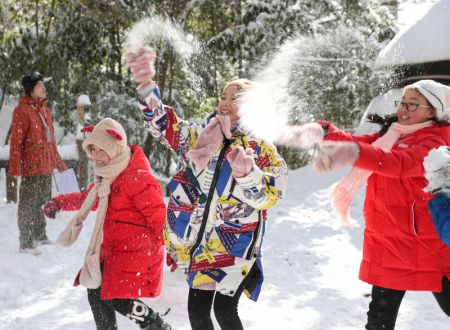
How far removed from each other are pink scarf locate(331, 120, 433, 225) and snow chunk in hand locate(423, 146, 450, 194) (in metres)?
0.46

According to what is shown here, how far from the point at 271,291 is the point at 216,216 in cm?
238

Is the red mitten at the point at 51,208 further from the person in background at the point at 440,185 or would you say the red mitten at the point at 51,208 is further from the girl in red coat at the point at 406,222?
the person in background at the point at 440,185

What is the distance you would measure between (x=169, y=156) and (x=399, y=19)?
646 cm

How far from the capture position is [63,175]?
18.6 ft

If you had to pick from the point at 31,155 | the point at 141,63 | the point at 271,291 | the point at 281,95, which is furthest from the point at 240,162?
the point at 31,155

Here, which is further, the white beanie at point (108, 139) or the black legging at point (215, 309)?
the white beanie at point (108, 139)

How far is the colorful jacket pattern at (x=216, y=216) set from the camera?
285 cm

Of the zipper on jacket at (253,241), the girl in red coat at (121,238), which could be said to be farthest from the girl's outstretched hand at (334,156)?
the girl in red coat at (121,238)

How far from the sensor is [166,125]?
2.97 metres

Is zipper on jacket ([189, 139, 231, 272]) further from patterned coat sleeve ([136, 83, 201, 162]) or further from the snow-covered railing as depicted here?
the snow-covered railing

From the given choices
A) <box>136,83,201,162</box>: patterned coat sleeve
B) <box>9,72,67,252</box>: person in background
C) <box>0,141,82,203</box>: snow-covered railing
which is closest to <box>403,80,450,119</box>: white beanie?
<box>136,83,201,162</box>: patterned coat sleeve

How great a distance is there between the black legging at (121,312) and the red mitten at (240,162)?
1.07m

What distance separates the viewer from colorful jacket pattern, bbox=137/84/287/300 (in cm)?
285

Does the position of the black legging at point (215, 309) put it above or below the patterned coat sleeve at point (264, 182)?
below
